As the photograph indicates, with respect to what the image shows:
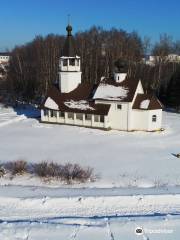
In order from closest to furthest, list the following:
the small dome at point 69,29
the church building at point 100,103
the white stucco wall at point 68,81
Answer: the church building at point 100,103 → the white stucco wall at point 68,81 → the small dome at point 69,29

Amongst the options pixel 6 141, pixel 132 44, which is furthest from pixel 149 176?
pixel 132 44

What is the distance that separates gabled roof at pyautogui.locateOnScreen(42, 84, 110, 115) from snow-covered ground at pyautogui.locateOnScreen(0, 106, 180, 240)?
187 centimetres

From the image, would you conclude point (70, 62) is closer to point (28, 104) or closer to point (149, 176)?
point (28, 104)

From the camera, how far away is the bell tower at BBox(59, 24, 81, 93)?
3045cm

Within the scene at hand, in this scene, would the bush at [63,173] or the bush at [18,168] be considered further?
the bush at [18,168]

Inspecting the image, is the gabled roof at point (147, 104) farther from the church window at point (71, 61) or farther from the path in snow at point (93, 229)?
the path in snow at point (93, 229)

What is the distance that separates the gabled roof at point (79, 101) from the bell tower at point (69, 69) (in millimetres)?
571

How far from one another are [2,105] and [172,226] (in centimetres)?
3564

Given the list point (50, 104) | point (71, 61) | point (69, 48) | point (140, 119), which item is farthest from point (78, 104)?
point (69, 48)

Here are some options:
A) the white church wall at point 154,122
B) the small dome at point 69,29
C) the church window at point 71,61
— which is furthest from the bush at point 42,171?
the small dome at point 69,29

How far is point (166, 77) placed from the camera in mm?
47531

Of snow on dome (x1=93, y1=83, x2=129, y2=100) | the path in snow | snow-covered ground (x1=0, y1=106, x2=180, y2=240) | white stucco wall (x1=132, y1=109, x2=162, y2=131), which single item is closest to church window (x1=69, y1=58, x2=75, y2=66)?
snow on dome (x1=93, y1=83, x2=129, y2=100)

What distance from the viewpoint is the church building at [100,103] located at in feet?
89.2

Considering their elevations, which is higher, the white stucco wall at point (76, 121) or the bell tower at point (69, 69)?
the bell tower at point (69, 69)
